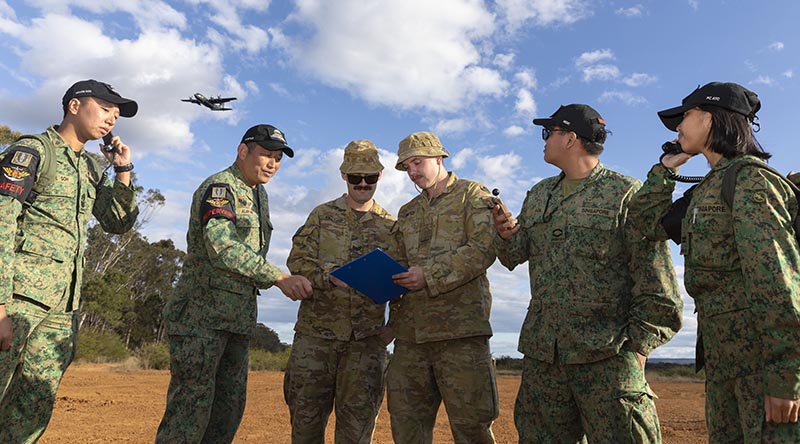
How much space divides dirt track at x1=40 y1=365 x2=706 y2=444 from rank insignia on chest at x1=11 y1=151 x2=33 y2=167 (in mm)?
5222

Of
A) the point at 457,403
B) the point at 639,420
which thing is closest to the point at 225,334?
the point at 457,403

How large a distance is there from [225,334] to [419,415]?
1.60 m

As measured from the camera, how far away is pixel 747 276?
2629 millimetres

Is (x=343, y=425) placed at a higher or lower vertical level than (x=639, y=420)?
lower

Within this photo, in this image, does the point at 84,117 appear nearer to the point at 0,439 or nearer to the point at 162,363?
the point at 0,439

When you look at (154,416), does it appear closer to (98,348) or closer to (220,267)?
(220,267)

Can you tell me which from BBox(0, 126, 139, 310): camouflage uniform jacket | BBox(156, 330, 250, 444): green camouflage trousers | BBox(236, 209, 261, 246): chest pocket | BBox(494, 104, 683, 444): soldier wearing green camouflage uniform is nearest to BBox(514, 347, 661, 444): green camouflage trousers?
BBox(494, 104, 683, 444): soldier wearing green camouflage uniform

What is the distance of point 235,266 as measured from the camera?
165 inches

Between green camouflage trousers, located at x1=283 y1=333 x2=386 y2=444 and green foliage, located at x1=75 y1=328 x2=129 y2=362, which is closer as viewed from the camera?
green camouflage trousers, located at x1=283 y1=333 x2=386 y2=444

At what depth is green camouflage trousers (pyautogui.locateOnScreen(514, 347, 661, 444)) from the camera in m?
3.29

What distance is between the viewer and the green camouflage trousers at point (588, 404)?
3291mm

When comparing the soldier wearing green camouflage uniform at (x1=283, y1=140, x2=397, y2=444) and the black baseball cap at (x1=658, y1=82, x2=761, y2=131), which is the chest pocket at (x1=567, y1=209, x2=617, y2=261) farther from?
the soldier wearing green camouflage uniform at (x1=283, y1=140, x2=397, y2=444)

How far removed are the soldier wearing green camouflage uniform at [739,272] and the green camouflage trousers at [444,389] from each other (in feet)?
4.87

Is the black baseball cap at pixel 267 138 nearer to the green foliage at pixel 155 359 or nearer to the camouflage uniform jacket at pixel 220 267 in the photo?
the camouflage uniform jacket at pixel 220 267
